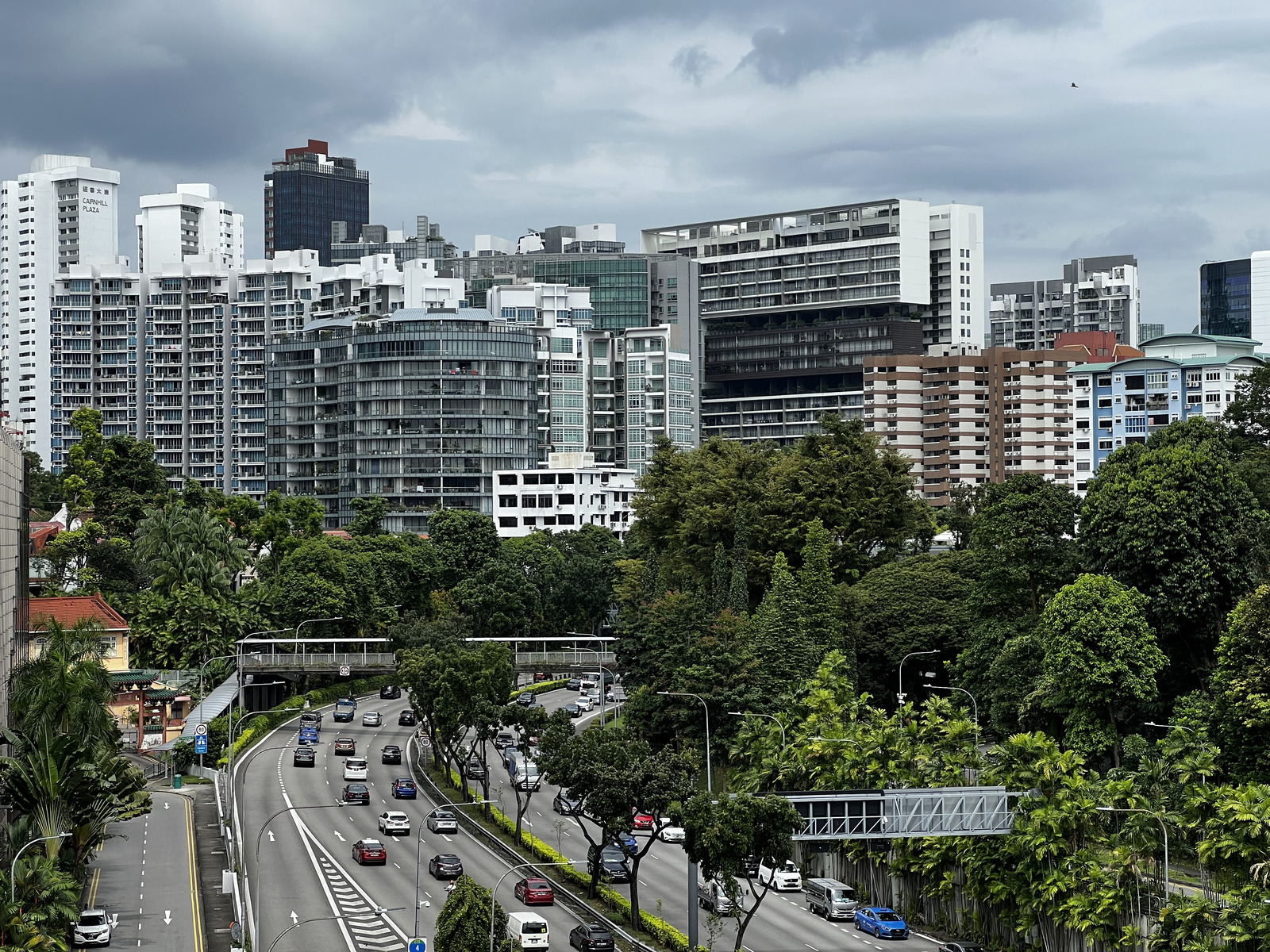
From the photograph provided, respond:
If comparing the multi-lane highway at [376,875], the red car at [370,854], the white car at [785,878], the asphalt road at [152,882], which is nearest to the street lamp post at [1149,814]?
the multi-lane highway at [376,875]

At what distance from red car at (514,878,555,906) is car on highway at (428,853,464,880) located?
3423 millimetres

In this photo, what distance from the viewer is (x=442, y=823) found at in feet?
310

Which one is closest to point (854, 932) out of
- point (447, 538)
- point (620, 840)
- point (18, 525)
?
point (620, 840)

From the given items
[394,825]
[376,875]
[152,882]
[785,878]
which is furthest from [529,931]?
[394,825]

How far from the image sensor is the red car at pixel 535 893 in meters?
78.4

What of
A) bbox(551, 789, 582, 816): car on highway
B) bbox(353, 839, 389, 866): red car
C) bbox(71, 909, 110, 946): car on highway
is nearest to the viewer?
bbox(71, 909, 110, 946): car on highway

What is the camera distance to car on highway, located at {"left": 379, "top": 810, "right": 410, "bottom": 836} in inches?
3666

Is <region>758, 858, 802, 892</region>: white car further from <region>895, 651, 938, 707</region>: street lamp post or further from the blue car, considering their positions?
<region>895, 651, 938, 707</region>: street lamp post

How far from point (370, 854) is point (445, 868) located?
5.24 metres

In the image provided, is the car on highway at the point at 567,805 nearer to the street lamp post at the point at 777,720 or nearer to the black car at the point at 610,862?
the black car at the point at 610,862

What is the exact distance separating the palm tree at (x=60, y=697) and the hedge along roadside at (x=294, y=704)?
30.6 m

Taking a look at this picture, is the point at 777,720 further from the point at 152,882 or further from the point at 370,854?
the point at 152,882

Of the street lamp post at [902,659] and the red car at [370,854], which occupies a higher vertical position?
the street lamp post at [902,659]

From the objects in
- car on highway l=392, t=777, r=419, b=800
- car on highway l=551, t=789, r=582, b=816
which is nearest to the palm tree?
car on highway l=551, t=789, r=582, b=816
